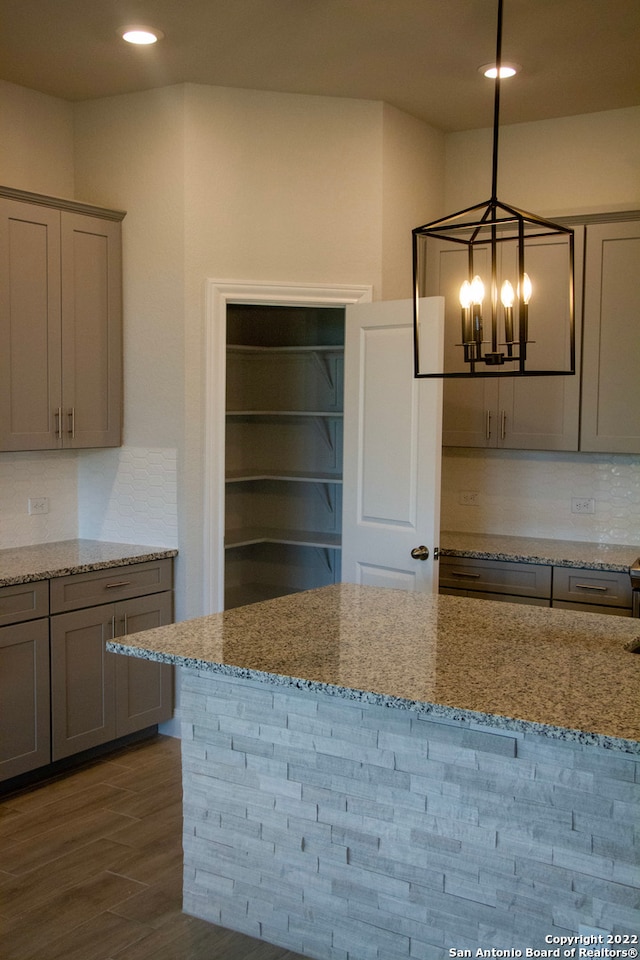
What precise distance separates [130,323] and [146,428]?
1.71ft

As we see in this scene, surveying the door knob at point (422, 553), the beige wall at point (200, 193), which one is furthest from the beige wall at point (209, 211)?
the door knob at point (422, 553)

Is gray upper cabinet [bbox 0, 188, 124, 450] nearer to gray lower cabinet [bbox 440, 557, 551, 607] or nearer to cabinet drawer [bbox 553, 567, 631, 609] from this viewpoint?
gray lower cabinet [bbox 440, 557, 551, 607]

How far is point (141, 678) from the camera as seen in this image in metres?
4.34

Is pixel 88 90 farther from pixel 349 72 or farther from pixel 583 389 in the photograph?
pixel 583 389

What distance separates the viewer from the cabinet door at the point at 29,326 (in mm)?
4023

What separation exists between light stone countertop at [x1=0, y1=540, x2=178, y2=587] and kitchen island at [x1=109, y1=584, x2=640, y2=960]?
4.23 feet

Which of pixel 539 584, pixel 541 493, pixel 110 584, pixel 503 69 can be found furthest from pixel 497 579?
pixel 503 69

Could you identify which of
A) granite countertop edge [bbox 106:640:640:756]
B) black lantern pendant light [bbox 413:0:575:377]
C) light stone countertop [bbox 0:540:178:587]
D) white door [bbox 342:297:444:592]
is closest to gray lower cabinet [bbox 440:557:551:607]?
white door [bbox 342:297:444:592]

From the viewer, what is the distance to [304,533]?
5.39m

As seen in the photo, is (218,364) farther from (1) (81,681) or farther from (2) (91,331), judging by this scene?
(1) (81,681)

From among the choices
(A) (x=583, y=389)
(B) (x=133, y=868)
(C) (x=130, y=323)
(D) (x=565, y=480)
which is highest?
(C) (x=130, y=323)

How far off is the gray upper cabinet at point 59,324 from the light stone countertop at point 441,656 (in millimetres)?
1708

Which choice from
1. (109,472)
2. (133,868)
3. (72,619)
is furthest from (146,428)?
(133,868)

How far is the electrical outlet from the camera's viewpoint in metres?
4.72
